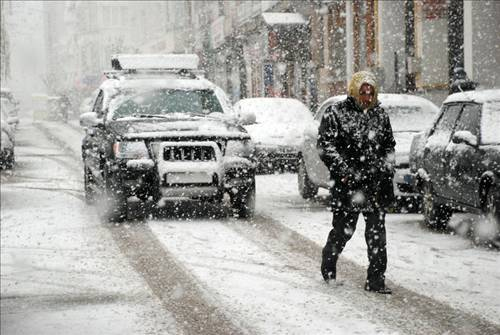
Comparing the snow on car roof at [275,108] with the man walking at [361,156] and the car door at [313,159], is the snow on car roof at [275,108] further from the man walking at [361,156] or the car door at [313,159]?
the man walking at [361,156]

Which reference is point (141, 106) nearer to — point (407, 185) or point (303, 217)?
point (303, 217)

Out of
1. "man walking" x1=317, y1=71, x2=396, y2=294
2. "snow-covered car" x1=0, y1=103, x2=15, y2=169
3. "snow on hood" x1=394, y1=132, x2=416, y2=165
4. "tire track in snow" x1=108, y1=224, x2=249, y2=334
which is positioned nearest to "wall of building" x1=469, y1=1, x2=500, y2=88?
"snow on hood" x1=394, y1=132, x2=416, y2=165

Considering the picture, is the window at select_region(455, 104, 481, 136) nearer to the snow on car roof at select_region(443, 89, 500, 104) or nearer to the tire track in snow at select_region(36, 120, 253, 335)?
the snow on car roof at select_region(443, 89, 500, 104)

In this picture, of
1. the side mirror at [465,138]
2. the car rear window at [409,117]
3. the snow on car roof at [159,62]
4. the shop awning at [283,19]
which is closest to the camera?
the side mirror at [465,138]

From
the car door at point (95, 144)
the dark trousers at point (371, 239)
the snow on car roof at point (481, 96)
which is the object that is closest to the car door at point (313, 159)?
the snow on car roof at point (481, 96)

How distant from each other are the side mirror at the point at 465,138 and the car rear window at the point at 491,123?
112 millimetres

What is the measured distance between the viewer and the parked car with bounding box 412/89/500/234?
10086mm

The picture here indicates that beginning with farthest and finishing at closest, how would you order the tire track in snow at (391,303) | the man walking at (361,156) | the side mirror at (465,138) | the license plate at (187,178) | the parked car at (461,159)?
the license plate at (187,178) < the side mirror at (465,138) < the parked car at (461,159) < the man walking at (361,156) < the tire track in snow at (391,303)

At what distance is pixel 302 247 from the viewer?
1027 cm

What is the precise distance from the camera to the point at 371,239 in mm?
7711

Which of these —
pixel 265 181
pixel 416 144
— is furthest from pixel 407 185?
pixel 265 181

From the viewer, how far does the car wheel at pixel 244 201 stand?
12.4m

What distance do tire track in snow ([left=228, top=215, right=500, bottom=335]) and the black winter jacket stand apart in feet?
2.25

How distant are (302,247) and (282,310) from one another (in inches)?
122
